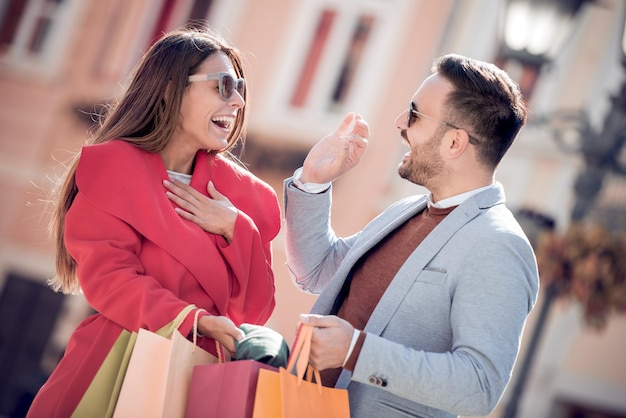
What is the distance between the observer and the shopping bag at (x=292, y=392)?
278 centimetres

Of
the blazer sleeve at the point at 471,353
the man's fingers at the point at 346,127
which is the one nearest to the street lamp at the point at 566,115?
the man's fingers at the point at 346,127

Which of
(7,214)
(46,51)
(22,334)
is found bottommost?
(22,334)

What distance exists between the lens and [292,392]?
9.23 feet

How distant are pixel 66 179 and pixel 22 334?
10.7 meters

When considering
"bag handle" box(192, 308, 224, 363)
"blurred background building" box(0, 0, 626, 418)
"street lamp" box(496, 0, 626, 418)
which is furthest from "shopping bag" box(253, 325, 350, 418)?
"blurred background building" box(0, 0, 626, 418)

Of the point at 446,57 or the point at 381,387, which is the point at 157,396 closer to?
the point at 381,387

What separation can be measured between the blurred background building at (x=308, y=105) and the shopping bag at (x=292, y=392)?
694cm

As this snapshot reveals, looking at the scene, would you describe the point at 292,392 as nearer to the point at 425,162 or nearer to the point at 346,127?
the point at 425,162

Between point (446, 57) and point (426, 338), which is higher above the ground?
point (446, 57)

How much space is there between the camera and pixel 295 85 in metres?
12.8

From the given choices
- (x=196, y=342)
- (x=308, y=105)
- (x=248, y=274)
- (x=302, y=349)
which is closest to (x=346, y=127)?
(x=248, y=274)

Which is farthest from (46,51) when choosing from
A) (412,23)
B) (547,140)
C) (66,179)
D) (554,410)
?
(66,179)

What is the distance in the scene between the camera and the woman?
3061 mm

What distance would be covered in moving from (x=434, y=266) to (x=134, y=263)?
896 millimetres
